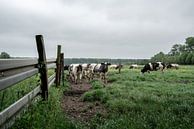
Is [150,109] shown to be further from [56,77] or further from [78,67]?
[78,67]

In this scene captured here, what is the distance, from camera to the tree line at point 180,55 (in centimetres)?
10500

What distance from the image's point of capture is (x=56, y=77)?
1173 centimetres

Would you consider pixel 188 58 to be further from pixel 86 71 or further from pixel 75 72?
pixel 75 72

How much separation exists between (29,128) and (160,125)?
2314mm

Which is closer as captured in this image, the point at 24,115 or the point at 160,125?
the point at 24,115

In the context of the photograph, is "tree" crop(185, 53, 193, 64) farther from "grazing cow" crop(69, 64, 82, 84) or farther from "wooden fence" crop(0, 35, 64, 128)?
"wooden fence" crop(0, 35, 64, 128)

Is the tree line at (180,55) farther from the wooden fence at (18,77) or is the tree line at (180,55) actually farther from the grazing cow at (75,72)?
the wooden fence at (18,77)

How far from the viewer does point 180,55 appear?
111 metres

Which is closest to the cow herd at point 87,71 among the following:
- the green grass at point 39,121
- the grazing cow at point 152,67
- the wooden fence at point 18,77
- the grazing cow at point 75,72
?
the grazing cow at point 75,72

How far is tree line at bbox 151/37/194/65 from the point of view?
10500 centimetres

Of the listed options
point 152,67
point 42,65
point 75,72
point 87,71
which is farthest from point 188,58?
point 42,65

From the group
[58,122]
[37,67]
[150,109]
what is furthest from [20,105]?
[150,109]

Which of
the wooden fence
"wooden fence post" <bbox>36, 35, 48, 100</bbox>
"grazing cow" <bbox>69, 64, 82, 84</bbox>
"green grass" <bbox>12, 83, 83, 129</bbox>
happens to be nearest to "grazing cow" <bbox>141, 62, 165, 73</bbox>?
"grazing cow" <bbox>69, 64, 82, 84</bbox>

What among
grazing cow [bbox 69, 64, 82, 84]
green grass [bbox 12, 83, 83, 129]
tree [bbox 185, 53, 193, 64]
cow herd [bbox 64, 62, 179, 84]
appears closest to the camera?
green grass [bbox 12, 83, 83, 129]
